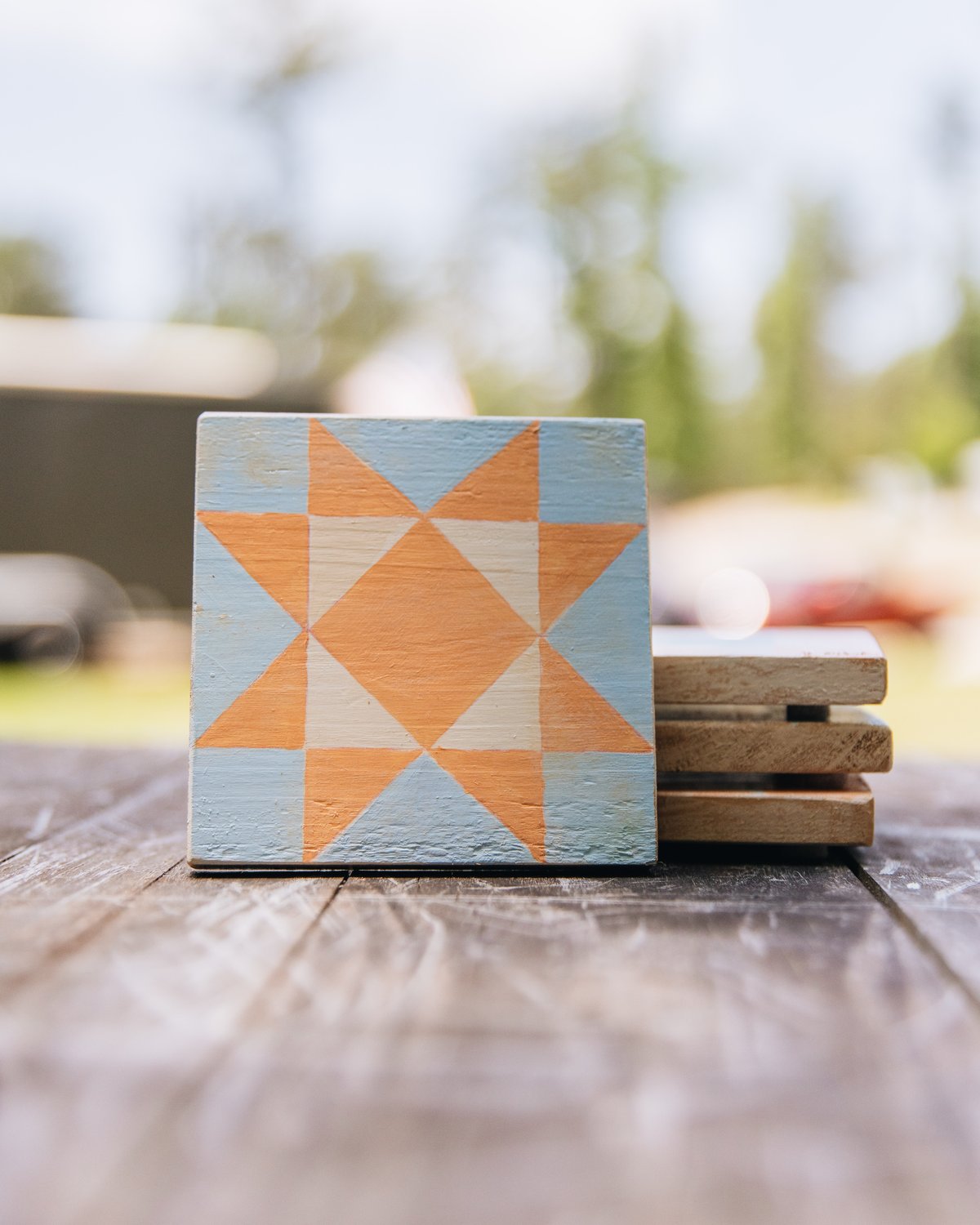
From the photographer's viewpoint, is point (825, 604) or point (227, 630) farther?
point (825, 604)

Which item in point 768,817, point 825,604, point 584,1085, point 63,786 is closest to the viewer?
point 584,1085

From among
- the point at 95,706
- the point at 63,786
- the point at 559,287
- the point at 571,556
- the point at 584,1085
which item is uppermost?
the point at 559,287

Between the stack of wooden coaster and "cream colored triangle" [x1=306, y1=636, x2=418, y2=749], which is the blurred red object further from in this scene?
"cream colored triangle" [x1=306, y1=636, x2=418, y2=749]

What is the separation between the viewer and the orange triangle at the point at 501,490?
5.69 feet

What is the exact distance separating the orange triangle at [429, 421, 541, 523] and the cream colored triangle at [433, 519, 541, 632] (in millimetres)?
14

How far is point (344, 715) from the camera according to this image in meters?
1.71

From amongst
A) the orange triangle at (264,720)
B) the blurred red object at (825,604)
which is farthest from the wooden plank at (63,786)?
the blurred red object at (825,604)

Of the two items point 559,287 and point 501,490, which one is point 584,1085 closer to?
point 501,490

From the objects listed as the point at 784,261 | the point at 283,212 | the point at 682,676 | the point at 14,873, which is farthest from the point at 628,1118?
the point at 784,261

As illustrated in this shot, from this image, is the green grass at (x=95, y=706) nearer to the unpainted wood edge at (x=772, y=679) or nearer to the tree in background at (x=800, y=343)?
the unpainted wood edge at (x=772, y=679)

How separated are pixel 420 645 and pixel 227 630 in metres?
0.33

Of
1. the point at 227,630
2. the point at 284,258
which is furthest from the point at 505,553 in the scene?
the point at 284,258

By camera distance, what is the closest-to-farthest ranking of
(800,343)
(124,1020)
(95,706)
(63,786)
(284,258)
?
(124,1020)
(63,786)
(95,706)
(284,258)
(800,343)

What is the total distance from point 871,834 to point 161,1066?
50.1 inches
